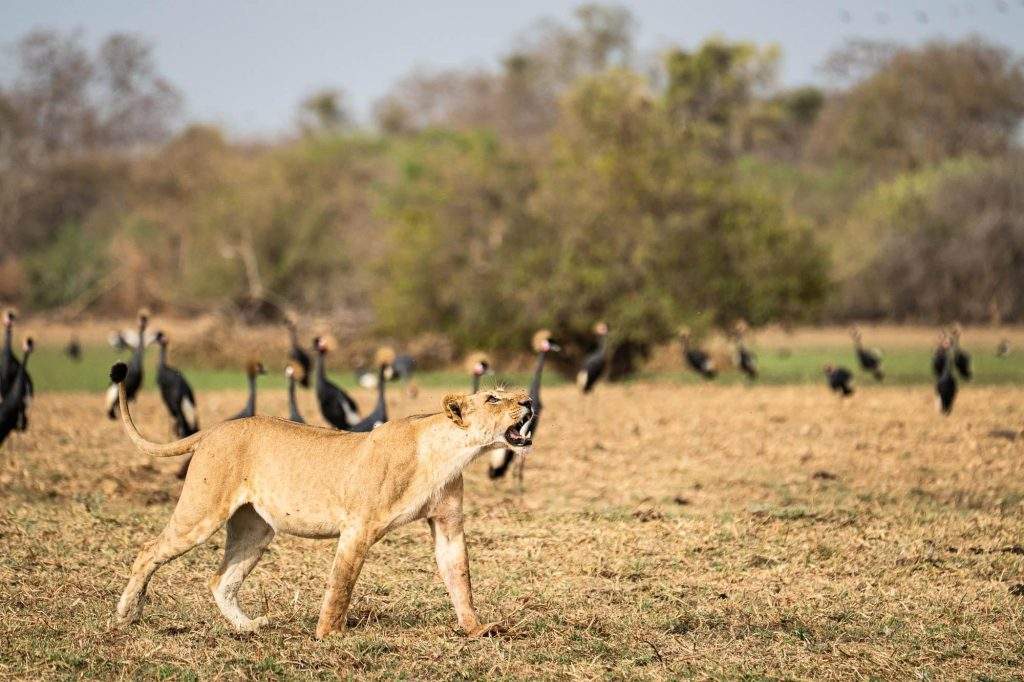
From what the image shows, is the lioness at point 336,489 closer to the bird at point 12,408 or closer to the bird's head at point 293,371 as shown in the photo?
the bird's head at point 293,371

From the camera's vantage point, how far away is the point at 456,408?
690 centimetres

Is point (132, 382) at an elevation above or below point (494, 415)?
A: below

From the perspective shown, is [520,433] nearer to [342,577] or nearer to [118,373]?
[342,577]

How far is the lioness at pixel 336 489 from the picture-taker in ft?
22.7

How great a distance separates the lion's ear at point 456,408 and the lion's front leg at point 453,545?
1.07 feet

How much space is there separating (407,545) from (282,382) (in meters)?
18.7

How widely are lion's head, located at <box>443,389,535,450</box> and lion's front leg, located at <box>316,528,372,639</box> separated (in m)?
0.74

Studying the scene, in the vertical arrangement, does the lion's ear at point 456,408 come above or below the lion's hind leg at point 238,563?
above

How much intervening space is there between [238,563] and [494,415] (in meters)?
1.68

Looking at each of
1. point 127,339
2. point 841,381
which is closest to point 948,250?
point 841,381

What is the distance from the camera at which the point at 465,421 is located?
22.7 ft

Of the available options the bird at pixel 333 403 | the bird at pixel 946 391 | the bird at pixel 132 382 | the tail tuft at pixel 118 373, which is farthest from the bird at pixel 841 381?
the tail tuft at pixel 118 373

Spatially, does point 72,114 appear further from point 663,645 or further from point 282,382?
point 663,645

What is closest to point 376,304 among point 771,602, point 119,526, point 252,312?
point 252,312
